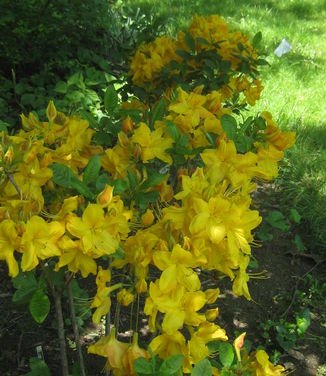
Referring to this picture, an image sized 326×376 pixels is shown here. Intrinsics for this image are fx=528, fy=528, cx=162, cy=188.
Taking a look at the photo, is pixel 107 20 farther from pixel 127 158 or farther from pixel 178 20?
pixel 127 158

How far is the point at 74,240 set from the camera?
1.01 meters

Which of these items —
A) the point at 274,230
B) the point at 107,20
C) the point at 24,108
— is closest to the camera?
the point at 274,230

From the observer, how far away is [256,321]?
2.33 m

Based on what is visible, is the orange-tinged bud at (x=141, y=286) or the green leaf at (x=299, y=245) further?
the green leaf at (x=299, y=245)

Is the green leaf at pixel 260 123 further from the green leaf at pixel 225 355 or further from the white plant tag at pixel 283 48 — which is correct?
the white plant tag at pixel 283 48

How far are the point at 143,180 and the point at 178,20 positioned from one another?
4.10 meters

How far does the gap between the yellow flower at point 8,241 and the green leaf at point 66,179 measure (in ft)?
0.47

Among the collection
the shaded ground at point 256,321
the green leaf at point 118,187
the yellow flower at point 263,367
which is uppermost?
the green leaf at point 118,187

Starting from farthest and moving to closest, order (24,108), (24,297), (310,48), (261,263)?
1. (310,48)
2. (24,108)
3. (261,263)
4. (24,297)

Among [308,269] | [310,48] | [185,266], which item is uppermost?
[185,266]

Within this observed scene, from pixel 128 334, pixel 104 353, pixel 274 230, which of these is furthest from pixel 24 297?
pixel 274 230

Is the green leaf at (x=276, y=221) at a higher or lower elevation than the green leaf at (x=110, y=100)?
lower

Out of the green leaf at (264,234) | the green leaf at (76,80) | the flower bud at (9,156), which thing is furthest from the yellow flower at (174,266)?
the green leaf at (76,80)

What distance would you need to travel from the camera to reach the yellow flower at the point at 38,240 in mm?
924
